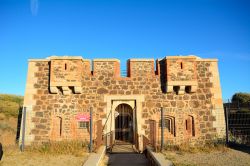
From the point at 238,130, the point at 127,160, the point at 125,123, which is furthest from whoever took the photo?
the point at 125,123

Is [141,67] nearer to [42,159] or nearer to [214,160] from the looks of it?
[214,160]

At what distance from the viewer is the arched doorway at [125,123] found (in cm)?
1370

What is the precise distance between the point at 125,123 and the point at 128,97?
3726 millimetres

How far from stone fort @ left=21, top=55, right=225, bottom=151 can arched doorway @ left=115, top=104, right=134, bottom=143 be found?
5.02 ft

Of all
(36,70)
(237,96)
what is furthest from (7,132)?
(237,96)

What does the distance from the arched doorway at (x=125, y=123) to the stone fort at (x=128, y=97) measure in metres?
1.53

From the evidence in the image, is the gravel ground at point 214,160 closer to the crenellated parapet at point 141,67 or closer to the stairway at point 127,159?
the stairway at point 127,159

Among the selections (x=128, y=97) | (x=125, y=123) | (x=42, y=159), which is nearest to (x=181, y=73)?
(x=128, y=97)

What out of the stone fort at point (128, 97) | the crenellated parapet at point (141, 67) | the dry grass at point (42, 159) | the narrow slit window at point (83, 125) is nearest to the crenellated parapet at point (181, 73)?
the stone fort at point (128, 97)

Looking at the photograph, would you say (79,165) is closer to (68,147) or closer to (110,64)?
(68,147)

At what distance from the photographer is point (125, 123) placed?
50.3 ft

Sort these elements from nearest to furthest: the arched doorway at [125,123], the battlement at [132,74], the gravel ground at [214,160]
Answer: the gravel ground at [214,160] < the battlement at [132,74] < the arched doorway at [125,123]

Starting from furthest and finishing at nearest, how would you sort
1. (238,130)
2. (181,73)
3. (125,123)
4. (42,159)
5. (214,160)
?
(125,123) → (181,73) → (238,130) → (42,159) → (214,160)

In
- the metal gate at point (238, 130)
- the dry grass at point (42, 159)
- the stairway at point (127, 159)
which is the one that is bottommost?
the stairway at point (127, 159)
